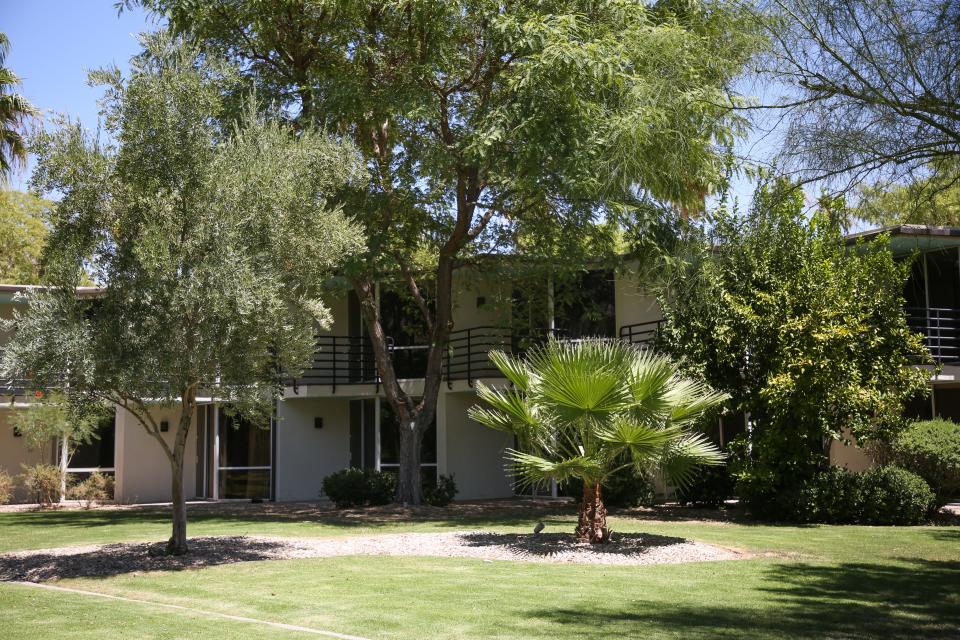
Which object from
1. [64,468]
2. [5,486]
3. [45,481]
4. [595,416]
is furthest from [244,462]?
[595,416]

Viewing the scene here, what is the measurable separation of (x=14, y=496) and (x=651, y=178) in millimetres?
22951

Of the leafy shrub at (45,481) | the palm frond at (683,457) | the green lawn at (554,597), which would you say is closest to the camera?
the green lawn at (554,597)

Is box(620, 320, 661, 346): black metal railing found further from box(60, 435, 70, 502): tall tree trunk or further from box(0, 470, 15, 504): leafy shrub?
box(0, 470, 15, 504): leafy shrub

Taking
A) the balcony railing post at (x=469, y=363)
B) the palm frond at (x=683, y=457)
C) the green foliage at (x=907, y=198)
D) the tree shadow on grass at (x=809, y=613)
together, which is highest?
the green foliage at (x=907, y=198)

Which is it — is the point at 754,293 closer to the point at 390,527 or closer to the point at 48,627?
the point at 390,527

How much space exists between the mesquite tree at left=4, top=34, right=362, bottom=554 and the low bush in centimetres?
931

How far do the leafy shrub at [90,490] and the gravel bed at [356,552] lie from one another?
11203mm

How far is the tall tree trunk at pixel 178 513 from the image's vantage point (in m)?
12.7

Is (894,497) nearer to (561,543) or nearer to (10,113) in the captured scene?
(561,543)

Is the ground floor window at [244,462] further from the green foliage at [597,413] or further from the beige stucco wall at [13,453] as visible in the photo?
the green foliage at [597,413]

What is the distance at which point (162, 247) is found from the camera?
11.0 meters

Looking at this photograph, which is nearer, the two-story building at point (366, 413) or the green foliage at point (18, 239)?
the two-story building at point (366, 413)

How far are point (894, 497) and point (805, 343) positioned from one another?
297 centimetres

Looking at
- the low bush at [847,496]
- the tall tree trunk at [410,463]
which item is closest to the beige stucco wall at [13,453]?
the tall tree trunk at [410,463]
